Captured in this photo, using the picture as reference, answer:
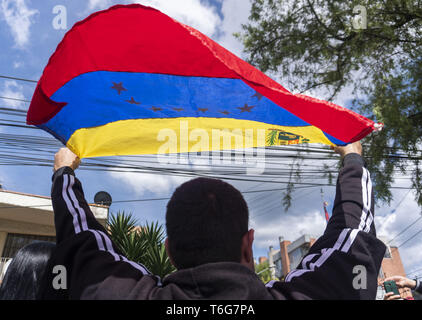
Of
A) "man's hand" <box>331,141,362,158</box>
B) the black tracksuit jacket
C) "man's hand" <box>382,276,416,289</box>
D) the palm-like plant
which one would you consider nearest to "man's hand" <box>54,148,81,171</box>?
the black tracksuit jacket

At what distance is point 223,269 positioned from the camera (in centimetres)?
100

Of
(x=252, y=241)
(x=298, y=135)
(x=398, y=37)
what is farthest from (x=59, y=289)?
(x=398, y=37)

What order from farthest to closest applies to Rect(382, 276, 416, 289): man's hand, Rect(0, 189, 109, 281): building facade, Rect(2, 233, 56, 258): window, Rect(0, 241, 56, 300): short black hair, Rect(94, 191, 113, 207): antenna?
Rect(94, 191, 113, 207): antenna
Rect(2, 233, 56, 258): window
Rect(0, 189, 109, 281): building facade
Rect(382, 276, 416, 289): man's hand
Rect(0, 241, 56, 300): short black hair

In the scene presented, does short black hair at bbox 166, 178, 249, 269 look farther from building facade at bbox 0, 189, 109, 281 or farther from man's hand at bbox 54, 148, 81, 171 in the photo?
building facade at bbox 0, 189, 109, 281

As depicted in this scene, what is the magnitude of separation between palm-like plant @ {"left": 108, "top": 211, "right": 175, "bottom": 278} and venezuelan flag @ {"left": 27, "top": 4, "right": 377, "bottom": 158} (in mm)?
6446

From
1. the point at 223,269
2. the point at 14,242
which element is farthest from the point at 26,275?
the point at 14,242

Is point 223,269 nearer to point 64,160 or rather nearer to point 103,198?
point 64,160

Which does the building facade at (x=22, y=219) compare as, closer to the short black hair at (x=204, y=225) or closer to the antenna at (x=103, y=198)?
the antenna at (x=103, y=198)

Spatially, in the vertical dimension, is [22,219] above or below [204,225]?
below

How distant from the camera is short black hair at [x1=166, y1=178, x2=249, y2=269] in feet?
3.44

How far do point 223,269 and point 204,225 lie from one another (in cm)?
16

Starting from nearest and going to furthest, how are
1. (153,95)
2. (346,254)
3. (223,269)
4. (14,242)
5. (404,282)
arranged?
(223,269), (346,254), (153,95), (404,282), (14,242)
